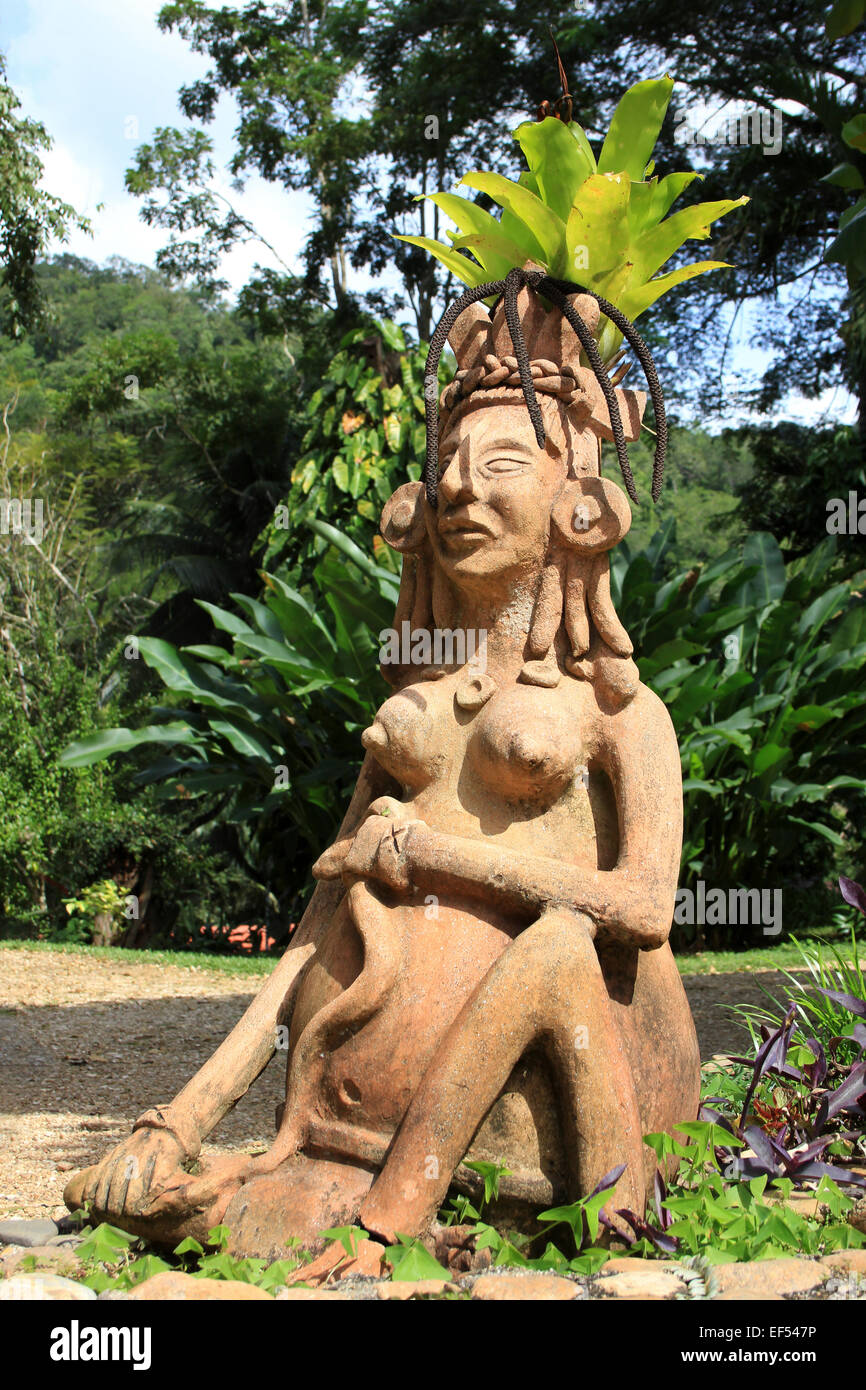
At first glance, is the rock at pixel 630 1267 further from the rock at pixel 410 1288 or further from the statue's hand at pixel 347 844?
the statue's hand at pixel 347 844

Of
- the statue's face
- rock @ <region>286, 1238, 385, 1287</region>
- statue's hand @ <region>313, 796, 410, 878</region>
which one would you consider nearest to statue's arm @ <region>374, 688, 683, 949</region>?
statue's hand @ <region>313, 796, 410, 878</region>

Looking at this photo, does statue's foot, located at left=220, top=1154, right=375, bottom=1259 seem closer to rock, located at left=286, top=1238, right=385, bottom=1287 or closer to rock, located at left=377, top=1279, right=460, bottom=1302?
rock, located at left=286, top=1238, right=385, bottom=1287

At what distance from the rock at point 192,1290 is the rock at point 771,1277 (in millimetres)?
959

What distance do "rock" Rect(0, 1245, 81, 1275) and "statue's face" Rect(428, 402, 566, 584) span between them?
6.37ft

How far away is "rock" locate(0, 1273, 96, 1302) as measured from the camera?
8.50 ft

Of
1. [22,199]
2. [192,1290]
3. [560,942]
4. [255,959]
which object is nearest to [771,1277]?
[560,942]

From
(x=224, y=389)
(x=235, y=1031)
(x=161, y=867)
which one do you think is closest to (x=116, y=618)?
(x=224, y=389)

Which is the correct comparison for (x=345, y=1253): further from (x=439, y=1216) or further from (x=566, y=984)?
(x=566, y=984)

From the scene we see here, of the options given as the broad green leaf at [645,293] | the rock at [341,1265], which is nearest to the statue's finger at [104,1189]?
the rock at [341,1265]

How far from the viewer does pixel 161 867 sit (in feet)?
41.2

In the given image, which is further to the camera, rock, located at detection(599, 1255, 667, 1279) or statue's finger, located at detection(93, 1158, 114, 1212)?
statue's finger, located at detection(93, 1158, 114, 1212)

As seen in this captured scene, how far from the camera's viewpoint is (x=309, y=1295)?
8.17ft
